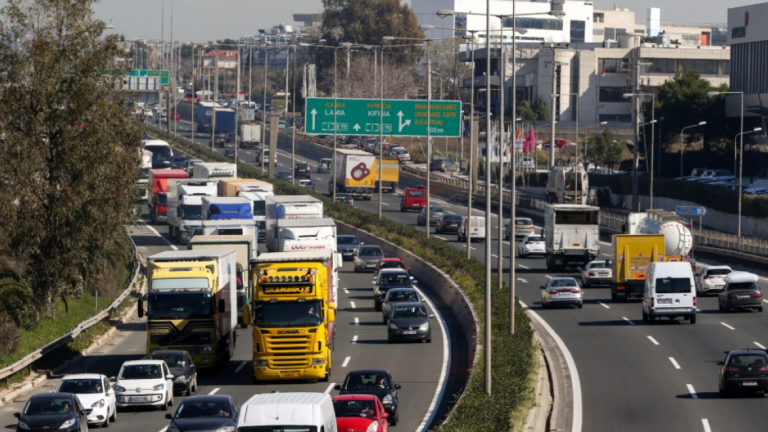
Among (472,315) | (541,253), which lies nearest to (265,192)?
(541,253)

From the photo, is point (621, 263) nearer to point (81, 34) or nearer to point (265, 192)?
point (81, 34)

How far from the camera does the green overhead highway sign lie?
71.7m

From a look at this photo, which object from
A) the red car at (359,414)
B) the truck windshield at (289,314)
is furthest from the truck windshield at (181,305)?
the red car at (359,414)

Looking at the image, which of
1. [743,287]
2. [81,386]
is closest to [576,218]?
[743,287]

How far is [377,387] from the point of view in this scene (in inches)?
1081

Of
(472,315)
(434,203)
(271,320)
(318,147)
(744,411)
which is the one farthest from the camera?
(318,147)

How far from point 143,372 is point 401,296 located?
17.4 m

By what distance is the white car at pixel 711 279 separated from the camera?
5384 centimetres

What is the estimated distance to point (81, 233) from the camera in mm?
43000

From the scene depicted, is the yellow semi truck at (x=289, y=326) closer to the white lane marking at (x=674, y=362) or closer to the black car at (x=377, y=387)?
the black car at (x=377, y=387)

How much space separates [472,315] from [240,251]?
9.29 m

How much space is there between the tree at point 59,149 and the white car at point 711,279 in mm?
26571

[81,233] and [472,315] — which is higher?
[81,233]

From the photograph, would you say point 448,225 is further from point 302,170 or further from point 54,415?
point 54,415
